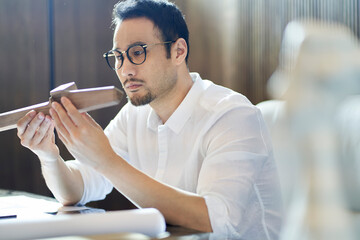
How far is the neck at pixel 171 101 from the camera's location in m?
1.66

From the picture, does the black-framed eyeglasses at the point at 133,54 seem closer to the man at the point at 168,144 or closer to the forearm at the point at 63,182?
the man at the point at 168,144

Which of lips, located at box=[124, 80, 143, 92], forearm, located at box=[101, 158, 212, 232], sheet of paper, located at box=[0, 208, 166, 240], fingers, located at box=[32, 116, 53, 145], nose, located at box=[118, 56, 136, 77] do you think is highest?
nose, located at box=[118, 56, 136, 77]

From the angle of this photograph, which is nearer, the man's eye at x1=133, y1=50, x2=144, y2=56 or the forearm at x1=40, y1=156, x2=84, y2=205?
the forearm at x1=40, y1=156, x2=84, y2=205

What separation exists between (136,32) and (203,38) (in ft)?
6.08

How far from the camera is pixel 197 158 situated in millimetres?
1449

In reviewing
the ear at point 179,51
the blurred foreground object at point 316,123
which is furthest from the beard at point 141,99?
the blurred foreground object at point 316,123

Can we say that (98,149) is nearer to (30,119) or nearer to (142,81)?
(30,119)

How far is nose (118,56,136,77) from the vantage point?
1496 millimetres

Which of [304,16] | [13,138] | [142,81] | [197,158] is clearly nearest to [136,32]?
[142,81]

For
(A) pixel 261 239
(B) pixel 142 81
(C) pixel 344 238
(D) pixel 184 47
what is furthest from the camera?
(D) pixel 184 47

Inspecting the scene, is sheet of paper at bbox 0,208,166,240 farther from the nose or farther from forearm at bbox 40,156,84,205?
the nose

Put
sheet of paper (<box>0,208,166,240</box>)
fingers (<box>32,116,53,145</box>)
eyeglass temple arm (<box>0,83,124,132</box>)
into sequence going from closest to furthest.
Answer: sheet of paper (<box>0,208,166,240</box>), eyeglass temple arm (<box>0,83,124,132</box>), fingers (<box>32,116,53,145</box>)

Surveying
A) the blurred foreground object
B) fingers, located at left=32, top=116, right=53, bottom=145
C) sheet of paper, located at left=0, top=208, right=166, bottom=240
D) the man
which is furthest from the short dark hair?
the blurred foreground object

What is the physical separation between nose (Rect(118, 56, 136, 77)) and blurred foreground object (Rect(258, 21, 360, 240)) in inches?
44.3
